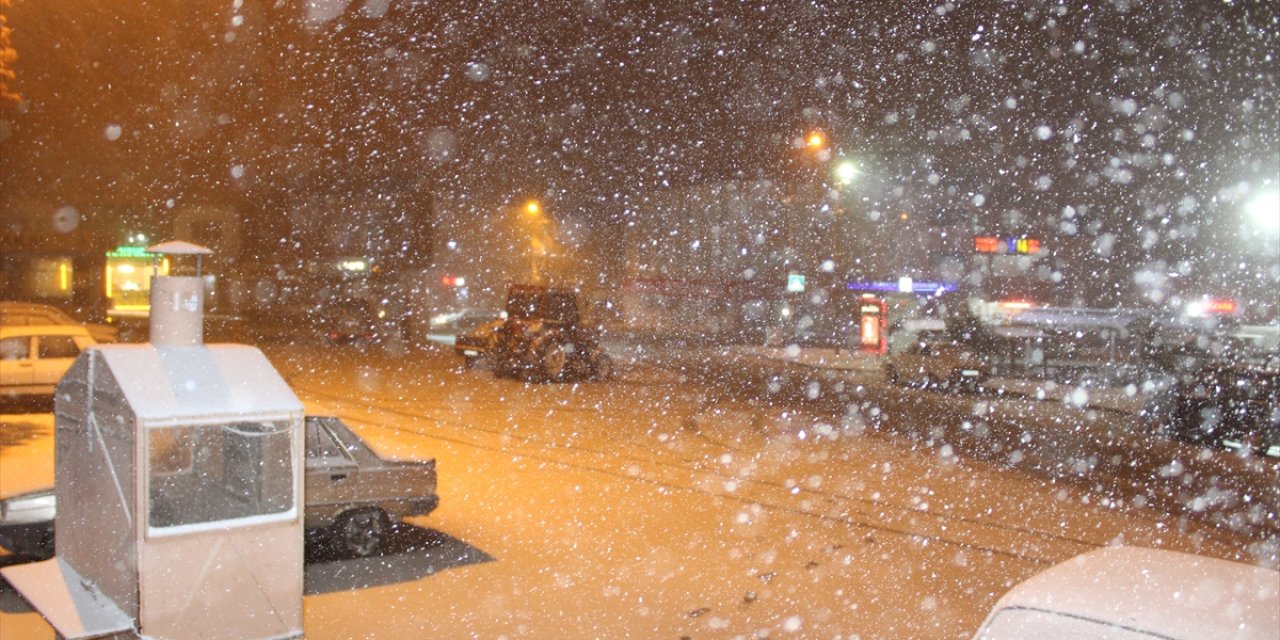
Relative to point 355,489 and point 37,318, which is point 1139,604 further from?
point 37,318

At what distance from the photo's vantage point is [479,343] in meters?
26.2

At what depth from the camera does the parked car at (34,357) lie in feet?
52.2

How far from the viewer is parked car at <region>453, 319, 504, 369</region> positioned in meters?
25.1

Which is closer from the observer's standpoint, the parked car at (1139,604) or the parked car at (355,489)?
the parked car at (1139,604)

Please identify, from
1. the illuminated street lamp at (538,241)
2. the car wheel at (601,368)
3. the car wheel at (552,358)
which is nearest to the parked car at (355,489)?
the car wheel at (552,358)

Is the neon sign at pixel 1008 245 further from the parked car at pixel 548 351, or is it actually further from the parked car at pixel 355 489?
the parked car at pixel 355 489

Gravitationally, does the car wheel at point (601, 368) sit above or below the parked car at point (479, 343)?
below

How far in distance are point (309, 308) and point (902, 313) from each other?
29.2 meters

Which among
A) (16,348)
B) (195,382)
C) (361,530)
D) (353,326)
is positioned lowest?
(361,530)

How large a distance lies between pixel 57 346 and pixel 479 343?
36.5 ft

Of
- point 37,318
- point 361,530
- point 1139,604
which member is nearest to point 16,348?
point 37,318

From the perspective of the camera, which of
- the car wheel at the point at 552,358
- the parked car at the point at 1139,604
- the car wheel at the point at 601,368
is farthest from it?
Result: the car wheel at the point at 601,368

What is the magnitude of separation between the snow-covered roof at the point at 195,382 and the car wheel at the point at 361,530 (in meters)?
3.17

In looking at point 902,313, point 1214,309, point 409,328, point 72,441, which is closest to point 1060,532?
point 72,441
